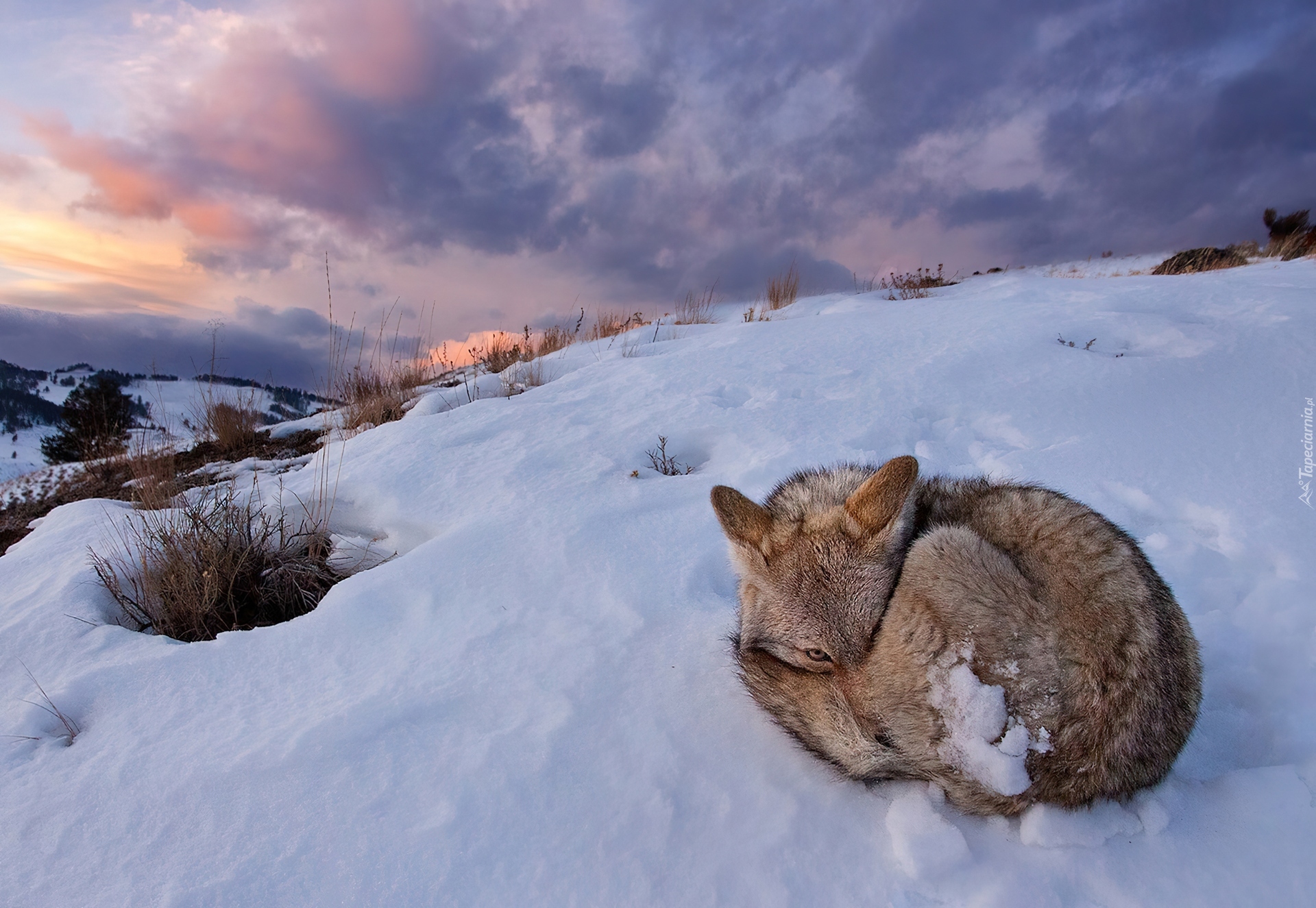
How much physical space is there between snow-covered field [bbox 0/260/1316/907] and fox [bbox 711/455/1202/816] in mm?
203

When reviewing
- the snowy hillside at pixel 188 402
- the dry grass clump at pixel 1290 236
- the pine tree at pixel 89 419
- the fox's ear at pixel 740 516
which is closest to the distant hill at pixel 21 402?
the pine tree at pixel 89 419

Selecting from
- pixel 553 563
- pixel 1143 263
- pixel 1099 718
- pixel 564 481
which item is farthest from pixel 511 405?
pixel 1143 263

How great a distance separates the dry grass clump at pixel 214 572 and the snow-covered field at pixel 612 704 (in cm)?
27

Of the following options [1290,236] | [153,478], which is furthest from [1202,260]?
[153,478]

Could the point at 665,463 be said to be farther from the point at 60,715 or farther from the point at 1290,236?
the point at 1290,236

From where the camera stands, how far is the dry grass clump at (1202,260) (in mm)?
14820

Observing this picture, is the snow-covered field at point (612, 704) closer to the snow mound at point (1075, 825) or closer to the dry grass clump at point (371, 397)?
the snow mound at point (1075, 825)

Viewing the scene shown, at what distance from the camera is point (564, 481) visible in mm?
4441

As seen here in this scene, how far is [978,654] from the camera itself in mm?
1750

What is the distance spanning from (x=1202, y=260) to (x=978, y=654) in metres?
19.9

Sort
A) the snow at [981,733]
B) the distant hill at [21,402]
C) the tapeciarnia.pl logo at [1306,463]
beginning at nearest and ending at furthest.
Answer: the snow at [981,733] < the tapeciarnia.pl logo at [1306,463] < the distant hill at [21,402]

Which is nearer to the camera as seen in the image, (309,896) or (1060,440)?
(309,896)

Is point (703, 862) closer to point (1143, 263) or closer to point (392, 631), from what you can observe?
point (392, 631)

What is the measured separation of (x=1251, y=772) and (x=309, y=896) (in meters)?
3.07
